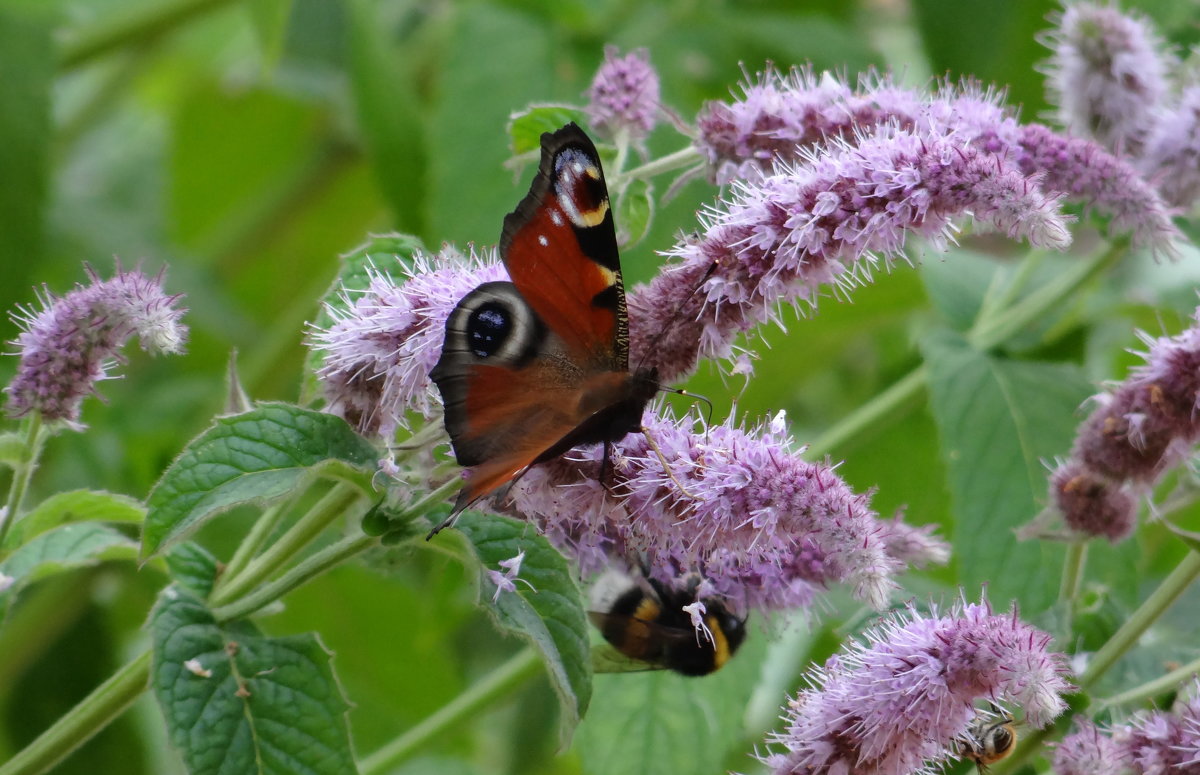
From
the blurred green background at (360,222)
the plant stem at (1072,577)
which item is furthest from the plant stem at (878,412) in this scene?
the plant stem at (1072,577)

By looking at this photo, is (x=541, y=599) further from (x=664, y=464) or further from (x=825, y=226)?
(x=825, y=226)

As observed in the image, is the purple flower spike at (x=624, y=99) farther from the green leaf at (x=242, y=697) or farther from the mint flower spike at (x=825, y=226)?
the green leaf at (x=242, y=697)

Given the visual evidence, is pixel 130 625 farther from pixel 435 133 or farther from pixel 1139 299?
pixel 1139 299

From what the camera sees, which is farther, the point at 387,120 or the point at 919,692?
the point at 387,120

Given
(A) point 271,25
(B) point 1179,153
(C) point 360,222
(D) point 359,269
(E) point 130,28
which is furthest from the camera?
(C) point 360,222

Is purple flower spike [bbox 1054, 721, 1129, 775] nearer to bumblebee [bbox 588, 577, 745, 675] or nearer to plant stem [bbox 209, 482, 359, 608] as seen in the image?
bumblebee [bbox 588, 577, 745, 675]

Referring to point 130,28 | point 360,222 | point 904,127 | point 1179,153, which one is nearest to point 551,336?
point 904,127

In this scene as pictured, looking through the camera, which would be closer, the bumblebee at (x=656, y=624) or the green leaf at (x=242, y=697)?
the green leaf at (x=242, y=697)
